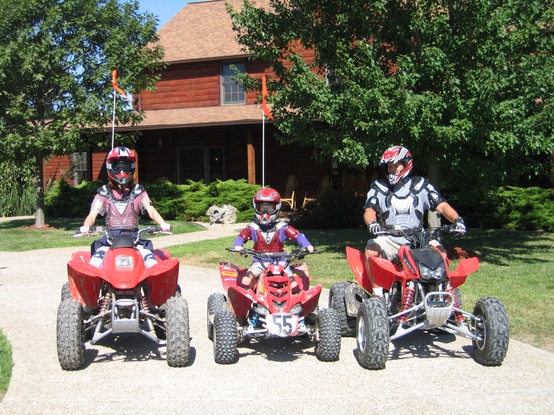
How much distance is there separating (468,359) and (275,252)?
204 cm

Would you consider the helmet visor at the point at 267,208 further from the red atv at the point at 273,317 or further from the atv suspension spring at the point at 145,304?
the atv suspension spring at the point at 145,304

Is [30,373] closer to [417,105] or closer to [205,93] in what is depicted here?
[417,105]

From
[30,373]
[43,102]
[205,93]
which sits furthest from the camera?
[205,93]

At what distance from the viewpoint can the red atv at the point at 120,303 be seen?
532 cm

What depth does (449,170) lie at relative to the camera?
12.4 m

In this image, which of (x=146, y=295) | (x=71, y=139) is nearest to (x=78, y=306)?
(x=146, y=295)

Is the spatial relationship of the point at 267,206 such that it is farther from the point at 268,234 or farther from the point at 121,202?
the point at 121,202

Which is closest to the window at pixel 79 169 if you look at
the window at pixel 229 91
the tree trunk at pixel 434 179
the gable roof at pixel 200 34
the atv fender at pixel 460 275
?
the gable roof at pixel 200 34

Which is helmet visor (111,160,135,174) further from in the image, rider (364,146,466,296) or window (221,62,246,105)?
window (221,62,246,105)

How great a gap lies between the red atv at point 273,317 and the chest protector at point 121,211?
3.96 ft

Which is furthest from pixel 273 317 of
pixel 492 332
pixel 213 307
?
pixel 492 332

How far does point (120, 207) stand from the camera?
631 cm

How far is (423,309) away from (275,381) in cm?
142

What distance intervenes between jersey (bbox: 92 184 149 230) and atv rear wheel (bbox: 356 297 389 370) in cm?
244
